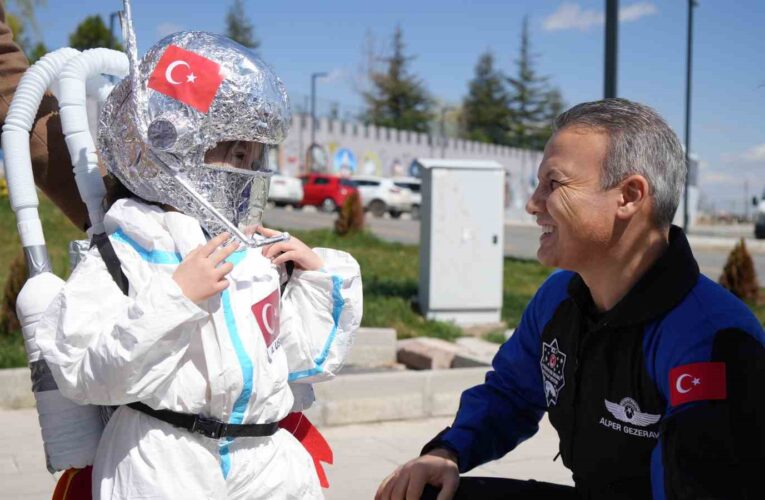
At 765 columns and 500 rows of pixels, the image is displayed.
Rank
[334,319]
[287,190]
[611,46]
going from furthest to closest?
[287,190]
[611,46]
[334,319]

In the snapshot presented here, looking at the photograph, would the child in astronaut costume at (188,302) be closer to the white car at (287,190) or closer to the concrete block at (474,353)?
the concrete block at (474,353)

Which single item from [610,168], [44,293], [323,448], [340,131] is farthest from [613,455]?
[340,131]

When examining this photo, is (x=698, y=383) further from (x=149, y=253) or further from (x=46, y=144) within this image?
(x=46, y=144)

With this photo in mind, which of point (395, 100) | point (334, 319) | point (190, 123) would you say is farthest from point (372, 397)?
point (395, 100)

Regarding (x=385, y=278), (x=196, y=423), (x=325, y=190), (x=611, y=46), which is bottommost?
(x=385, y=278)

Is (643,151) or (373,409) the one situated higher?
(643,151)

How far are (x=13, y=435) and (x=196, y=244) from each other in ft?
11.3

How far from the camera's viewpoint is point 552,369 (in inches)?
88.9

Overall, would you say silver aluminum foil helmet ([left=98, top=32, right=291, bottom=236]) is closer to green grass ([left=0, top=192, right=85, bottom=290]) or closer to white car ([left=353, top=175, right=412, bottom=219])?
green grass ([left=0, top=192, right=85, bottom=290])

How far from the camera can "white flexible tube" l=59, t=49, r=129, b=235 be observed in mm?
2344

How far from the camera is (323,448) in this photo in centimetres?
254

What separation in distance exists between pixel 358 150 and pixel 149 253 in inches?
1840

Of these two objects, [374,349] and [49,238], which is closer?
[374,349]

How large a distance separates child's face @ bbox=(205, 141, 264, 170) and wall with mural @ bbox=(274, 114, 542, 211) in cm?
3810
